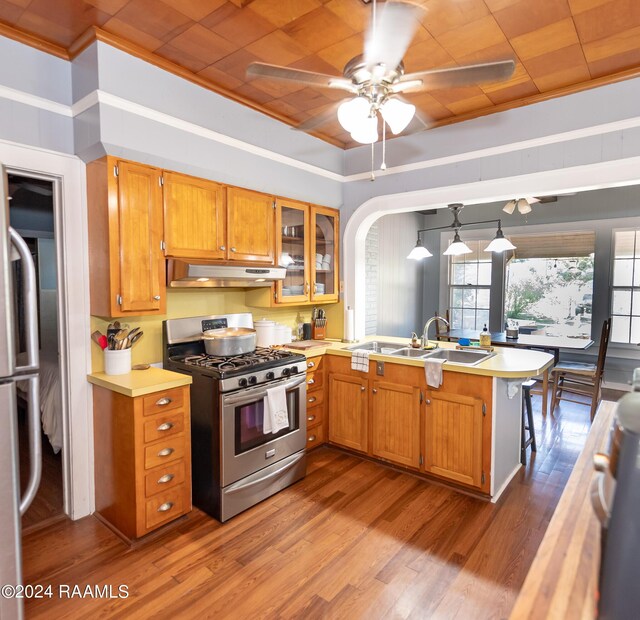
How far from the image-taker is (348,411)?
3.58 metres

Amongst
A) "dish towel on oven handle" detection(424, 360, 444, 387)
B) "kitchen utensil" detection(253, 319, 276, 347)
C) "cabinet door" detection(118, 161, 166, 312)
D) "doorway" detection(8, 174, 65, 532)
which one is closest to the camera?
"cabinet door" detection(118, 161, 166, 312)

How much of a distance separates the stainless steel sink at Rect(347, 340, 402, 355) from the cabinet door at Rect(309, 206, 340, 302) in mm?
576

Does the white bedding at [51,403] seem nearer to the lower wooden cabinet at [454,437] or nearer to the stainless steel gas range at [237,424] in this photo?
the stainless steel gas range at [237,424]

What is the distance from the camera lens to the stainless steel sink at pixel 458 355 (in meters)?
3.33

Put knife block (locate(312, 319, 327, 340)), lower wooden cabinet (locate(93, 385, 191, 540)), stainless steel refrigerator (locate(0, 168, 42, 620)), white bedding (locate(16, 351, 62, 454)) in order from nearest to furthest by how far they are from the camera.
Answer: stainless steel refrigerator (locate(0, 168, 42, 620)) < lower wooden cabinet (locate(93, 385, 191, 540)) < white bedding (locate(16, 351, 62, 454)) < knife block (locate(312, 319, 327, 340))

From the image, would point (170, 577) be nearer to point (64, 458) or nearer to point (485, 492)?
point (64, 458)

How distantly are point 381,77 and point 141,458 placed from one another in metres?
2.31

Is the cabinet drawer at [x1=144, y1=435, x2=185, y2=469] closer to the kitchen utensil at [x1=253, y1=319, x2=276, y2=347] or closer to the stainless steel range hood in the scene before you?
the stainless steel range hood

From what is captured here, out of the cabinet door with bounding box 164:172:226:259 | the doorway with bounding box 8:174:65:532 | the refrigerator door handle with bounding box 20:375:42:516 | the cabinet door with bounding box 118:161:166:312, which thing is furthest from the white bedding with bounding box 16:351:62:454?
the refrigerator door handle with bounding box 20:375:42:516

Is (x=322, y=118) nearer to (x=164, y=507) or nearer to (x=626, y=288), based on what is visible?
(x=164, y=507)

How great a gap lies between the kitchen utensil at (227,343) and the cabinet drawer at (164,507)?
0.95 metres

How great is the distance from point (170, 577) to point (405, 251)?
539 cm

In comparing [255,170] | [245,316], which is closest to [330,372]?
[245,316]

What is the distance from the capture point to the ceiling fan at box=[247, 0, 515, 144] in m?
1.59
